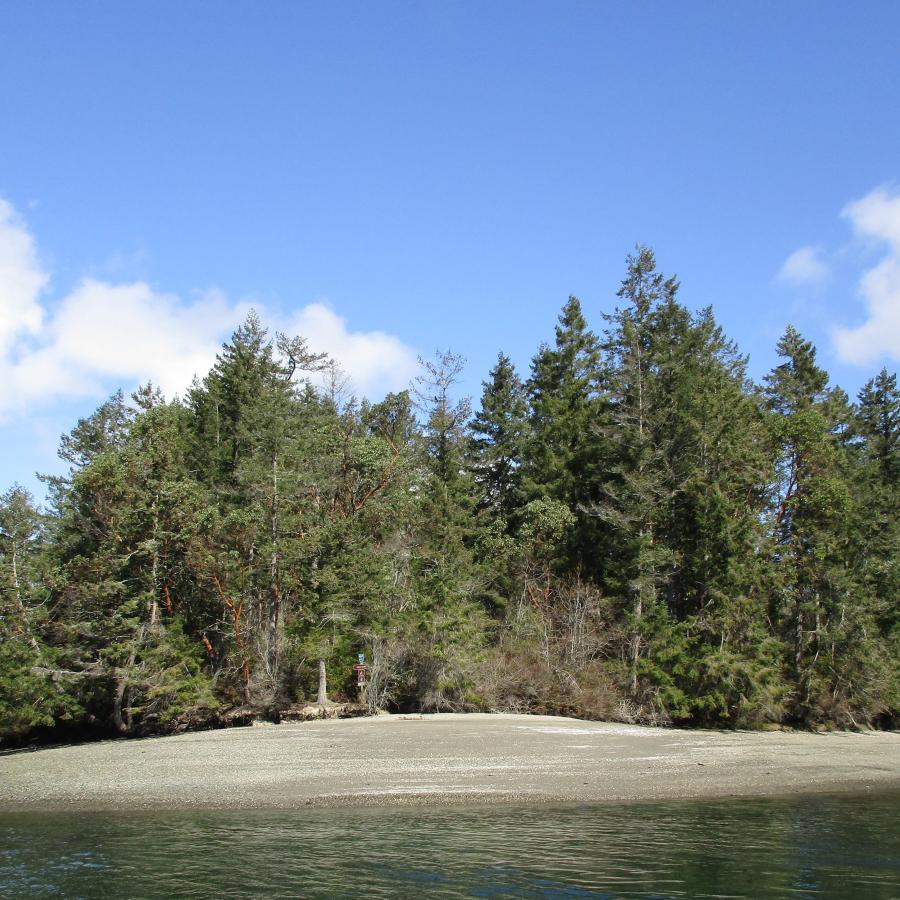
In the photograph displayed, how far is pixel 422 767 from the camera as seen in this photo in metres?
23.1

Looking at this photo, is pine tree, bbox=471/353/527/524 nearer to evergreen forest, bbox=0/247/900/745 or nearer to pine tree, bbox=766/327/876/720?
evergreen forest, bbox=0/247/900/745

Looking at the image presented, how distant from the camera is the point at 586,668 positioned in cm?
3625

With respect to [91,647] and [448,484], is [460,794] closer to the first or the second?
[91,647]

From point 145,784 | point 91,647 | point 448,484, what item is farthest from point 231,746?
point 448,484

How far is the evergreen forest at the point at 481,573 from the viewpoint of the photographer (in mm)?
31906

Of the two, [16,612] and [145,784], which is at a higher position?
[16,612]

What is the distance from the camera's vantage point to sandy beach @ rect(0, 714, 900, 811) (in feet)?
68.2

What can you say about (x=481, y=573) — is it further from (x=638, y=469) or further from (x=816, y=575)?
(x=816, y=575)

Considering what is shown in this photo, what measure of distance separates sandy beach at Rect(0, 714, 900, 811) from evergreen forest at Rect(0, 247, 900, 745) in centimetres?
305

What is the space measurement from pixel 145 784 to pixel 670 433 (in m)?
27.7

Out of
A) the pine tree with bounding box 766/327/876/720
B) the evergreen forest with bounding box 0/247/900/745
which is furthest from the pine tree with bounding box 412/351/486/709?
the pine tree with bounding box 766/327/876/720

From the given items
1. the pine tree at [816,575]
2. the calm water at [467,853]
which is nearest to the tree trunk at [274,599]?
the calm water at [467,853]

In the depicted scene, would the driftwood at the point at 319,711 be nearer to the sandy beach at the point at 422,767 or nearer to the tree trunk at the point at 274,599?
the sandy beach at the point at 422,767

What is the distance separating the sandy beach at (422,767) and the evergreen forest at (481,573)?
3046mm
